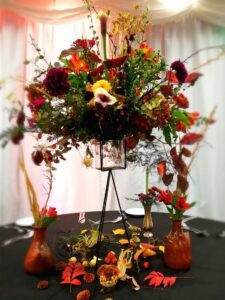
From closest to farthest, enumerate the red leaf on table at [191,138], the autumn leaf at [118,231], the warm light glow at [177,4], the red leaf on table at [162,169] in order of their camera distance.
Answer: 1. the red leaf on table at [191,138]
2. the red leaf on table at [162,169]
3. the autumn leaf at [118,231]
4. the warm light glow at [177,4]

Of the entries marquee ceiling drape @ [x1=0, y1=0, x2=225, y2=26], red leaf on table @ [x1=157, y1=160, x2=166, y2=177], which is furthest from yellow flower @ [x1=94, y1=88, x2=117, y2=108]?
marquee ceiling drape @ [x1=0, y1=0, x2=225, y2=26]

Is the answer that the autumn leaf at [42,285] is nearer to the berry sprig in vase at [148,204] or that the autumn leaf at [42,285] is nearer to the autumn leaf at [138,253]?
A: the autumn leaf at [138,253]

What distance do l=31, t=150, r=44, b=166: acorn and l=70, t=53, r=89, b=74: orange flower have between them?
9.9 inches

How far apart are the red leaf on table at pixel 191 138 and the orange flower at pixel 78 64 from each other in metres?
0.34

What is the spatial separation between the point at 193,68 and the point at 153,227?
673mm

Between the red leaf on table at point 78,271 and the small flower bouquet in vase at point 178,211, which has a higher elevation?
the small flower bouquet in vase at point 178,211

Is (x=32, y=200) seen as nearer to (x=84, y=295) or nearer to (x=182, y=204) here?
(x=84, y=295)

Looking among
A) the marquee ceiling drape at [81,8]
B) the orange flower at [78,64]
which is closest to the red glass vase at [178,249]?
the orange flower at [78,64]

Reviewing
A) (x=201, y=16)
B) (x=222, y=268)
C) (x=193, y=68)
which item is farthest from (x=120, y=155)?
(x=201, y=16)

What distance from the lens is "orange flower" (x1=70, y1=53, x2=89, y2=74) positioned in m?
0.78

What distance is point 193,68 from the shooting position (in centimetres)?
67

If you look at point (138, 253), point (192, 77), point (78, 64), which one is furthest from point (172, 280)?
point (78, 64)

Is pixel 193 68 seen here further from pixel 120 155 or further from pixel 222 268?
pixel 222 268

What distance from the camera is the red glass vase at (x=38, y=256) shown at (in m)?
0.71
